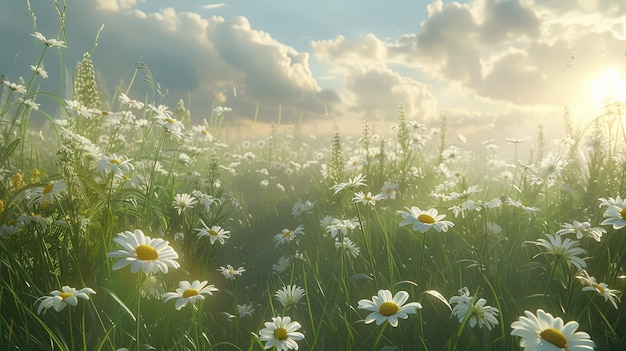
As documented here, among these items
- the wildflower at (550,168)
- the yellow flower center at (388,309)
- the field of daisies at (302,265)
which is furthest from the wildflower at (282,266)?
the wildflower at (550,168)

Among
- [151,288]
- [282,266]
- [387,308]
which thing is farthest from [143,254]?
[282,266]

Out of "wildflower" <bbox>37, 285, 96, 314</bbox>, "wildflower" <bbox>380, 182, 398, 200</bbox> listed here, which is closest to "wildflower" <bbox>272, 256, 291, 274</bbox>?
"wildflower" <bbox>380, 182, 398, 200</bbox>

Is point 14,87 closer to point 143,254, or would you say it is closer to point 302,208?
A: point 302,208

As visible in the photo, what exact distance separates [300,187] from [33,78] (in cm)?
459

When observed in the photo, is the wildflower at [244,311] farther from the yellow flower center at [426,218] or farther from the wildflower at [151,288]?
the yellow flower center at [426,218]

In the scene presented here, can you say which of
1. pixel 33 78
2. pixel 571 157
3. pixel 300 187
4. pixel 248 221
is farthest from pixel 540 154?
pixel 33 78

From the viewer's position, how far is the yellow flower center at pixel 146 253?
156 cm

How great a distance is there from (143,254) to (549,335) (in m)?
1.32

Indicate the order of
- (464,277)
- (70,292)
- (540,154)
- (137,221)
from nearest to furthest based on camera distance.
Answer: (70,292) → (464,277) → (137,221) → (540,154)

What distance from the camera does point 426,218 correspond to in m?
2.23

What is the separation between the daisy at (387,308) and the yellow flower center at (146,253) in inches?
30.6

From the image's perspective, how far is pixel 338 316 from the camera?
2.50 meters

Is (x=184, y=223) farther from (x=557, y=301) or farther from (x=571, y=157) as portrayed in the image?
(x=571, y=157)

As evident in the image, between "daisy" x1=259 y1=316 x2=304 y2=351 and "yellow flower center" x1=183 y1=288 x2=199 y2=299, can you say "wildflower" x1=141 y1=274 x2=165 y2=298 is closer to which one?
"yellow flower center" x1=183 y1=288 x2=199 y2=299
